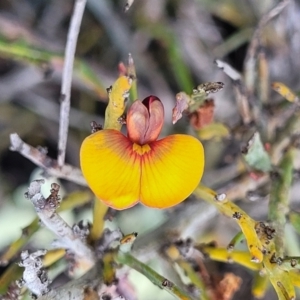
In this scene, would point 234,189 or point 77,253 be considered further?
point 234,189

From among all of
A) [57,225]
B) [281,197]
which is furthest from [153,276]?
[281,197]

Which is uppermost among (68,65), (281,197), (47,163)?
(68,65)

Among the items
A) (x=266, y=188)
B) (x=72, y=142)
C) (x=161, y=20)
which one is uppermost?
(x=161, y=20)

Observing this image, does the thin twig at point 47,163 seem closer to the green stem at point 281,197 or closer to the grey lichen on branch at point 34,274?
the grey lichen on branch at point 34,274

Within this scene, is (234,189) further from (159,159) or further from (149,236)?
(159,159)

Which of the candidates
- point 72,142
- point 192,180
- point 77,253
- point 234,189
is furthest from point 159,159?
point 72,142

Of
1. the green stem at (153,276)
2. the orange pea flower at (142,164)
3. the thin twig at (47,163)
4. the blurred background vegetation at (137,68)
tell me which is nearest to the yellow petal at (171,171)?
the orange pea flower at (142,164)

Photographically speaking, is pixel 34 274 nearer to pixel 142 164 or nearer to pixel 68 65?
pixel 142 164
